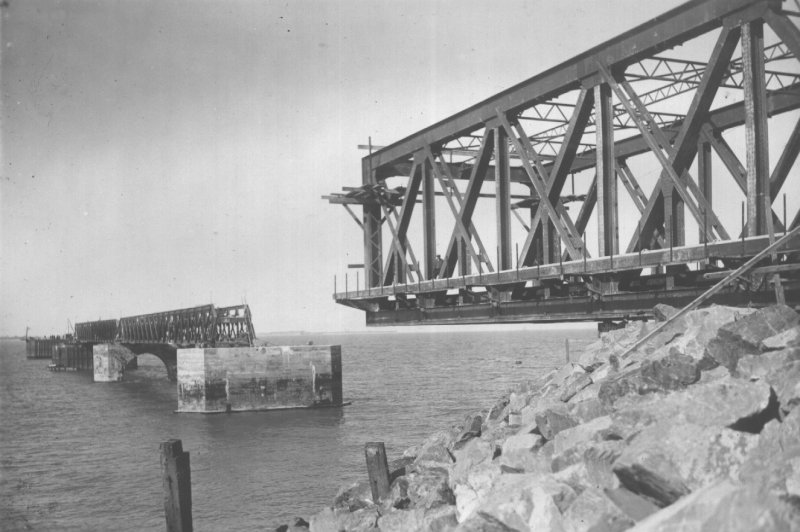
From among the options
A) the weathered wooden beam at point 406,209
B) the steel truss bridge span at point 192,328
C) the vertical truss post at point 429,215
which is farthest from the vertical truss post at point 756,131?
the steel truss bridge span at point 192,328

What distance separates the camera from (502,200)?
63.0 feet

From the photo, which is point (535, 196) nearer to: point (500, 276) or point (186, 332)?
point (500, 276)

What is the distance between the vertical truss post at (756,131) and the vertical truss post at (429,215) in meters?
10.7

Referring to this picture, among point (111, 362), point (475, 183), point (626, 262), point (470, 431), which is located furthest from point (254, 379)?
point (111, 362)

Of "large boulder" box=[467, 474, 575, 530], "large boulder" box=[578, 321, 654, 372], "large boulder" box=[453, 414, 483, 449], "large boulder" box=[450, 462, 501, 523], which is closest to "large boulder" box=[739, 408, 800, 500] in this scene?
"large boulder" box=[467, 474, 575, 530]

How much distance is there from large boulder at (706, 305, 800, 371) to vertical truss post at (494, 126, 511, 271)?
30.7ft

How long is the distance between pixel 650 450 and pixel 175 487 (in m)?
13.9

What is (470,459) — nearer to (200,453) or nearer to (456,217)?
(456,217)

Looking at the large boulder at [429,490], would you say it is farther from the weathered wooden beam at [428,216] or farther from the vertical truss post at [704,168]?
the vertical truss post at [704,168]

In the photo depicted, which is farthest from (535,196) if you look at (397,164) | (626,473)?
(626,473)

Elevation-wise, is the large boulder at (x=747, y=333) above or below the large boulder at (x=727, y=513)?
above

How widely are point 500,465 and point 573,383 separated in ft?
9.15

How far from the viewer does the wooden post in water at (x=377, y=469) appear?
1505 cm

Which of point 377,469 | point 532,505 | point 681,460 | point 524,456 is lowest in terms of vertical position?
point 377,469
